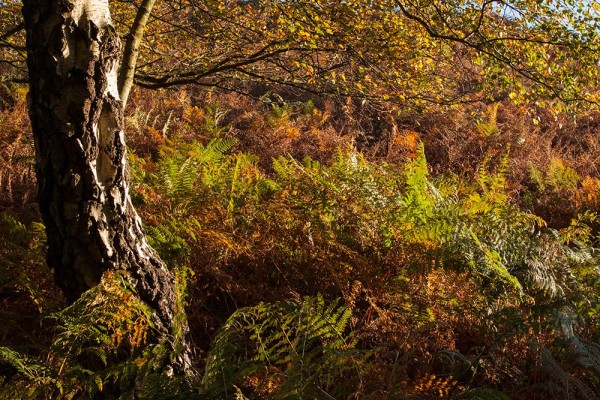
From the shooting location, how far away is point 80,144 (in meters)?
2.16

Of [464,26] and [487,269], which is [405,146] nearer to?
[464,26]

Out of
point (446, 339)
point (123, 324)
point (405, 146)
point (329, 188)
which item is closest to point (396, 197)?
point (329, 188)

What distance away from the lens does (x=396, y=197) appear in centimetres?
392

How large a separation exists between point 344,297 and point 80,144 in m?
1.59

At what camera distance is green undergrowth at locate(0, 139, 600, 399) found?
90.6 inches

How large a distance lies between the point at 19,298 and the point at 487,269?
2.64 meters

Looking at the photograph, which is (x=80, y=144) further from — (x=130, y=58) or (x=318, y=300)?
(x=130, y=58)

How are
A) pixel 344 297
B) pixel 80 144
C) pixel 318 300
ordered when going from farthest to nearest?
pixel 344 297 → pixel 318 300 → pixel 80 144

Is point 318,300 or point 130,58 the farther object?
point 130,58

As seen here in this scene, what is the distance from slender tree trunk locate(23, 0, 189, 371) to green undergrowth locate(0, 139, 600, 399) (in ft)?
0.58

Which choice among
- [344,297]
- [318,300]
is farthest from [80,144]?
[344,297]

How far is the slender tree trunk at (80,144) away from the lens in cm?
213

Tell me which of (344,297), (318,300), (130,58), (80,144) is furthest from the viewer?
(130,58)

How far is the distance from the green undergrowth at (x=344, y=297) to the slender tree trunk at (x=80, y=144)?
0.58 ft
